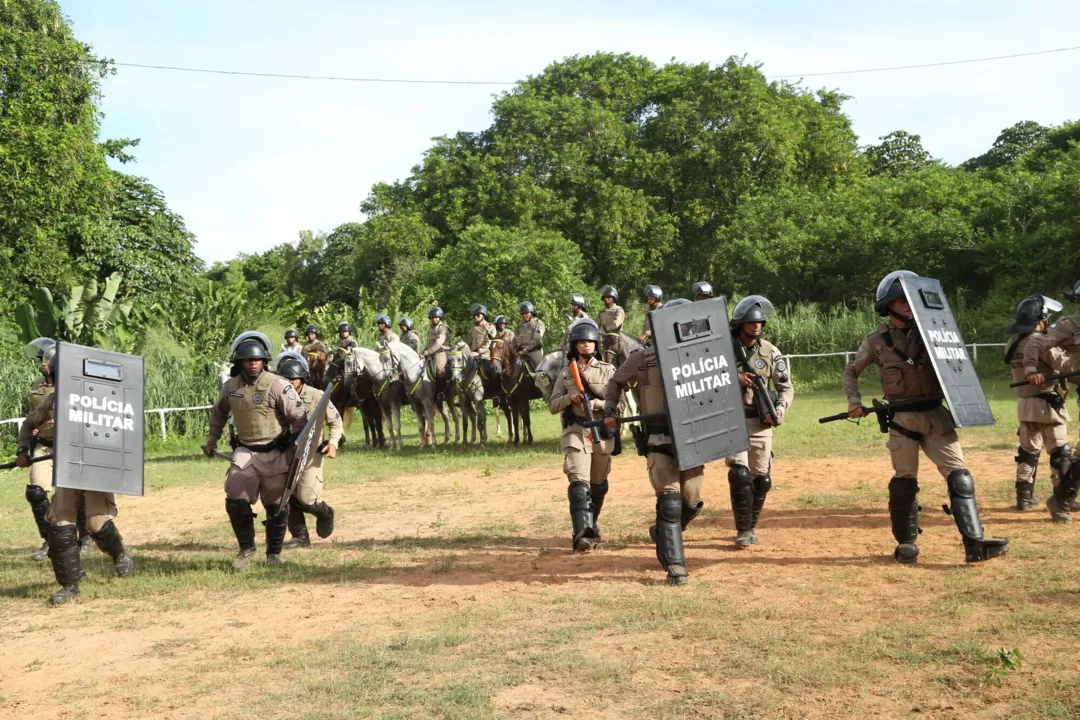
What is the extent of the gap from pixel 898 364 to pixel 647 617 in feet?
8.77

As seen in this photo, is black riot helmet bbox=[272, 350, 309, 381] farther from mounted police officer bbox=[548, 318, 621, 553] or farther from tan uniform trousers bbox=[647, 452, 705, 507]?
tan uniform trousers bbox=[647, 452, 705, 507]

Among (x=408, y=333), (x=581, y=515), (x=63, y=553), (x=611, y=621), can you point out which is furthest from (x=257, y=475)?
(x=408, y=333)

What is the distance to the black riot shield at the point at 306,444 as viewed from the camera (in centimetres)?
833

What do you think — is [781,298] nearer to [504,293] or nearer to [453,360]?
[504,293]

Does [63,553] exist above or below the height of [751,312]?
below

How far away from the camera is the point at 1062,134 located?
123 ft

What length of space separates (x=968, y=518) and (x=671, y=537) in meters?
2.06

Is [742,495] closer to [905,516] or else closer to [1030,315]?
[905,516]

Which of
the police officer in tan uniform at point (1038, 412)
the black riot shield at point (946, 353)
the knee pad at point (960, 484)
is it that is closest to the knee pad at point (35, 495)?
the black riot shield at point (946, 353)

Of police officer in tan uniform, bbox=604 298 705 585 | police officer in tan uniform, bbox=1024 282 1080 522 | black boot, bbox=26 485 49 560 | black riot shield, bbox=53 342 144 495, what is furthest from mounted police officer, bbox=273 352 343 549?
police officer in tan uniform, bbox=1024 282 1080 522

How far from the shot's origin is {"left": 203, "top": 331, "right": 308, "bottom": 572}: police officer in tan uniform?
870 cm

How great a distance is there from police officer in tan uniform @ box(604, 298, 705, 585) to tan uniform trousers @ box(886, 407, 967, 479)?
1.45 meters

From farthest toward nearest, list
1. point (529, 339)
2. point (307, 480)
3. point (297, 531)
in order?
1. point (529, 339)
2. point (297, 531)
3. point (307, 480)

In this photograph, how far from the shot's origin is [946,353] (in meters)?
7.50
